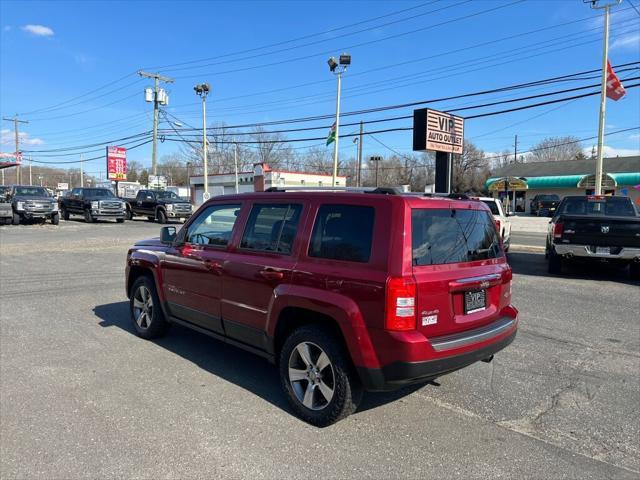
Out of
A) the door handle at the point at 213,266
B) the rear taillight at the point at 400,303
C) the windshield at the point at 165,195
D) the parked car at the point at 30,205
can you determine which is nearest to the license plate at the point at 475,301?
the rear taillight at the point at 400,303

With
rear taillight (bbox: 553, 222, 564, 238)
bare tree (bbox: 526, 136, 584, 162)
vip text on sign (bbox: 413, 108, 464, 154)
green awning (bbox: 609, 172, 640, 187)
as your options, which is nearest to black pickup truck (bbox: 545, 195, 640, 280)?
rear taillight (bbox: 553, 222, 564, 238)

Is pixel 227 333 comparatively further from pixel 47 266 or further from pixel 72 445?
pixel 47 266

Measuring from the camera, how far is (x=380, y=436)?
3.47m

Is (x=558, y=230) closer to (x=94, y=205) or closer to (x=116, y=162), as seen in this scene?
(x=94, y=205)

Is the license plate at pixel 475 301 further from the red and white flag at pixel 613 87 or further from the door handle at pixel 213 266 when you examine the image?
the red and white flag at pixel 613 87

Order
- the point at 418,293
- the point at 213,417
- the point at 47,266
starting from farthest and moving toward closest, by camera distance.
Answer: the point at 47,266
the point at 213,417
the point at 418,293

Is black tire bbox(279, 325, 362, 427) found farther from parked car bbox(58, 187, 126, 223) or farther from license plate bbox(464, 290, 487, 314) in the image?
parked car bbox(58, 187, 126, 223)

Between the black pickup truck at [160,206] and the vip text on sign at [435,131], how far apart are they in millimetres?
16463

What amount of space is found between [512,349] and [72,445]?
4.46 meters

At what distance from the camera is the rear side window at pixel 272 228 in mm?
3977

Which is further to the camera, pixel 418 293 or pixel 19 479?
pixel 418 293

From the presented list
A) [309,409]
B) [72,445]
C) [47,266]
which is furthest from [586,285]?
[47,266]

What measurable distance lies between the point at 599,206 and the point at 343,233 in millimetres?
9764

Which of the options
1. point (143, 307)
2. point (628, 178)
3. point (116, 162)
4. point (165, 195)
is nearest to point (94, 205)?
point (165, 195)
